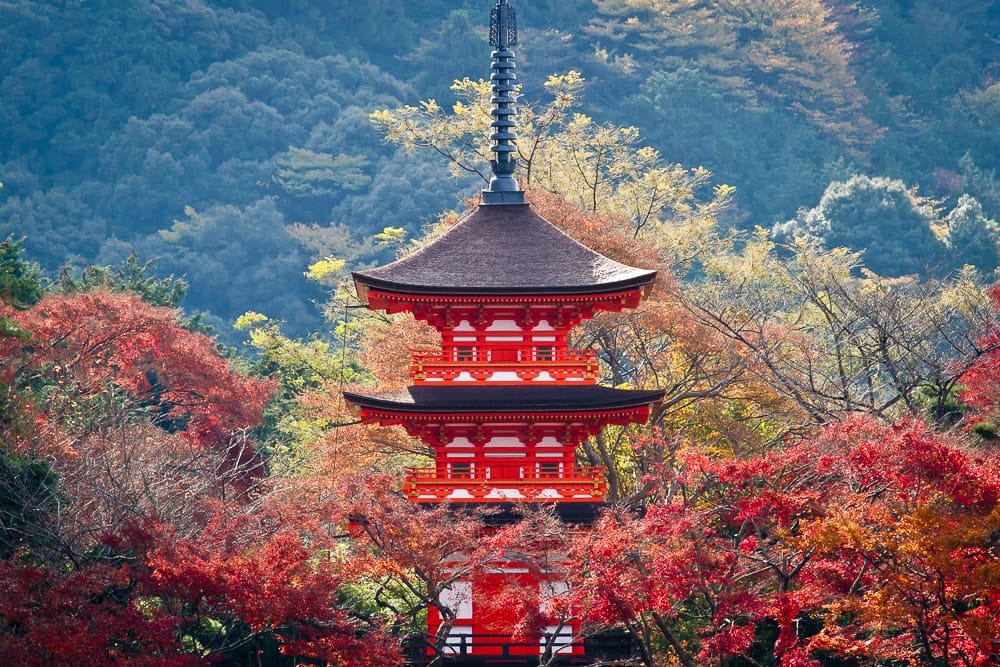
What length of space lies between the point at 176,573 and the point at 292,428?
21.3m

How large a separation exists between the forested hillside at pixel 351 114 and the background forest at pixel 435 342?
17 centimetres

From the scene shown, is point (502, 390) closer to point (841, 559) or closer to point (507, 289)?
point (507, 289)

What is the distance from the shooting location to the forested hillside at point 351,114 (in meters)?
77.1

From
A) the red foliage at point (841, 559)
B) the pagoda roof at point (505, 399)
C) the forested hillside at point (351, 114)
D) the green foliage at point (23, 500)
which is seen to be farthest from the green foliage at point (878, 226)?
the green foliage at point (23, 500)

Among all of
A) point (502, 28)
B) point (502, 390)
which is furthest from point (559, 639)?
point (502, 28)

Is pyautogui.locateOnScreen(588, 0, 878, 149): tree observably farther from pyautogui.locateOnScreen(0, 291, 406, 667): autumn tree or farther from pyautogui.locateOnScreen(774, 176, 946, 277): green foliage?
pyautogui.locateOnScreen(0, 291, 406, 667): autumn tree

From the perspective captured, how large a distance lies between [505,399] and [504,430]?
780 millimetres

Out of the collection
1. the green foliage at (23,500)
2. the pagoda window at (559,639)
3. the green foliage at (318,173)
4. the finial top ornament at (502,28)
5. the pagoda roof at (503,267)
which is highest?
the green foliage at (318,173)

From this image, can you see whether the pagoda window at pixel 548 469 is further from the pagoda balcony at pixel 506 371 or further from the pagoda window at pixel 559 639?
the pagoda window at pixel 559 639

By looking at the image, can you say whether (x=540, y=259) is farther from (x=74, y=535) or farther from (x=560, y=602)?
(x=74, y=535)

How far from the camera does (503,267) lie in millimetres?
27406

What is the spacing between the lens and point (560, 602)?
24328 mm

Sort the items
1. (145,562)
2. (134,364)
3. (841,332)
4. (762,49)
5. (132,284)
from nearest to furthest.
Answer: (145,562)
(841,332)
(134,364)
(132,284)
(762,49)

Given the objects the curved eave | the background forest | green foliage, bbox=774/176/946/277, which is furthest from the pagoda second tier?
green foliage, bbox=774/176/946/277
